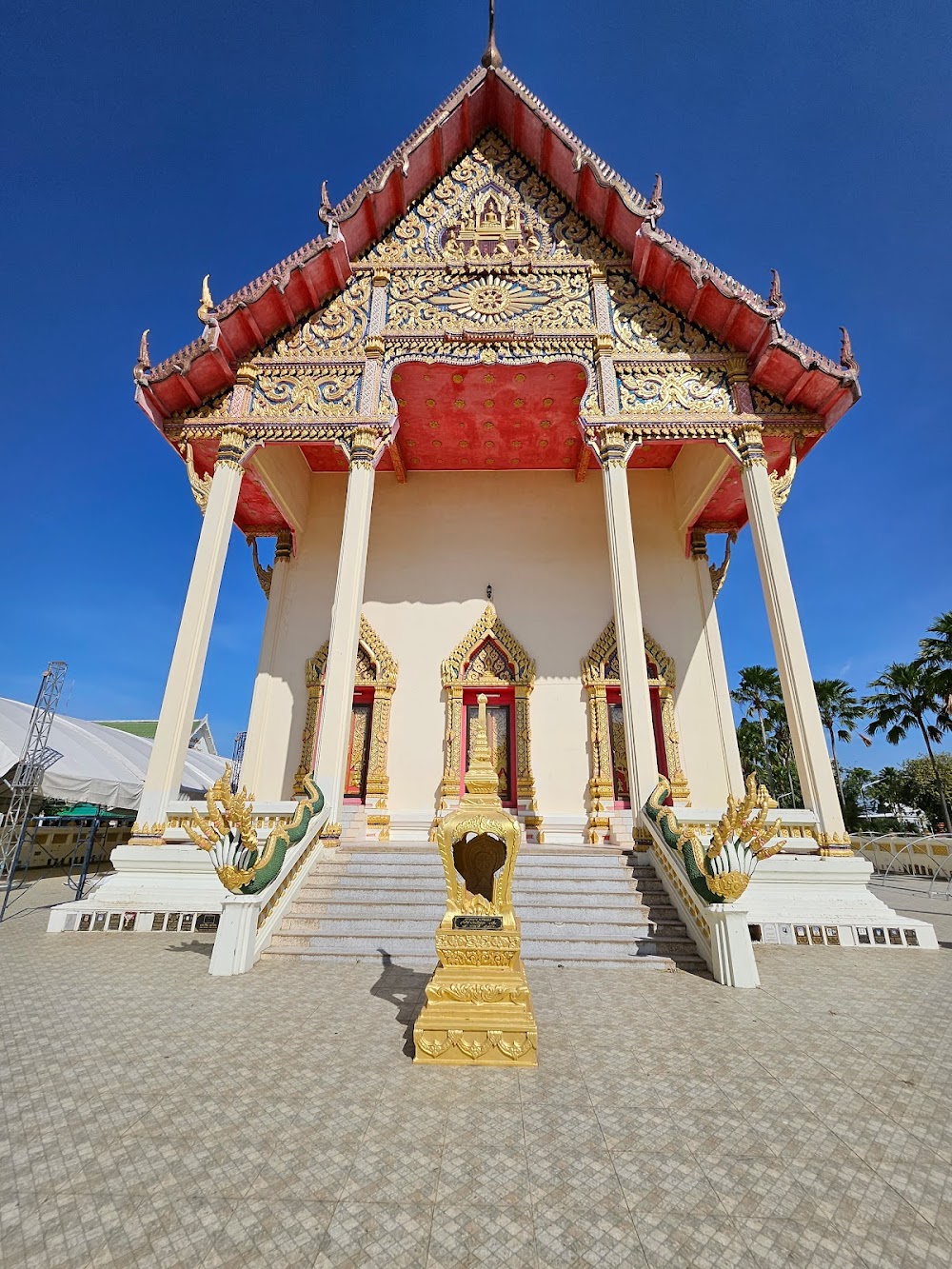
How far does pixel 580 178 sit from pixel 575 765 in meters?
9.60

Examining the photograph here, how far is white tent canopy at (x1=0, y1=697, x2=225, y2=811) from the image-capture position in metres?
12.5

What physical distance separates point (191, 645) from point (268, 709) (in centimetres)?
278

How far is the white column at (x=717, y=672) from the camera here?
9258mm

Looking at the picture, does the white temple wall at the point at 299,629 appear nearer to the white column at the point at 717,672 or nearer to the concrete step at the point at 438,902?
the concrete step at the point at 438,902

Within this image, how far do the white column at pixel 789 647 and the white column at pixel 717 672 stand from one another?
202 centimetres

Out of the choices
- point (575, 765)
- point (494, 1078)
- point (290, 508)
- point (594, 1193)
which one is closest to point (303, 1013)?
point (494, 1078)

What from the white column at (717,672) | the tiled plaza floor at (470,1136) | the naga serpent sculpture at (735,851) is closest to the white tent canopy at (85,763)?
the tiled plaza floor at (470,1136)

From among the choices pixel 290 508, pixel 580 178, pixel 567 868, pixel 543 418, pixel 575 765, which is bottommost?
pixel 567 868

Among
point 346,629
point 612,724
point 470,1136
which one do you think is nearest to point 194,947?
point 346,629

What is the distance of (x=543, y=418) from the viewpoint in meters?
10.1

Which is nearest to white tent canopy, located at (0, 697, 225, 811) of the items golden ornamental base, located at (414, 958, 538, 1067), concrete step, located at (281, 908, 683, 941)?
concrete step, located at (281, 908, 683, 941)

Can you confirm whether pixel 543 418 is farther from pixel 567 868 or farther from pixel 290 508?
pixel 567 868

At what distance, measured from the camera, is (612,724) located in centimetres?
977

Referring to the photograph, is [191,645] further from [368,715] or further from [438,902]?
[438,902]
